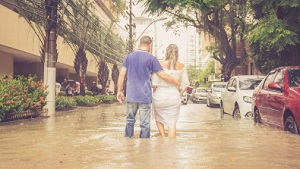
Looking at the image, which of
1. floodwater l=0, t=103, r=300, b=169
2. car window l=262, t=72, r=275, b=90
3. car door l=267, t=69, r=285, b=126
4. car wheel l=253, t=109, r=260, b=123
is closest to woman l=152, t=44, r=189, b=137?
floodwater l=0, t=103, r=300, b=169

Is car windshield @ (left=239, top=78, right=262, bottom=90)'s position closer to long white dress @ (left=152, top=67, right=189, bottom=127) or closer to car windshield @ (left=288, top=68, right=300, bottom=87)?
car windshield @ (left=288, top=68, right=300, bottom=87)

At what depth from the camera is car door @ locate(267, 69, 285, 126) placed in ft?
30.5

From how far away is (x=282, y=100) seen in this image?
9148 mm

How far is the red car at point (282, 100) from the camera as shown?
28.2 feet

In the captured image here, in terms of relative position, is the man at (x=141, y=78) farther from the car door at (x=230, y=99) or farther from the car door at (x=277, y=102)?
the car door at (x=230, y=99)

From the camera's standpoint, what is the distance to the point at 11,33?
993 inches

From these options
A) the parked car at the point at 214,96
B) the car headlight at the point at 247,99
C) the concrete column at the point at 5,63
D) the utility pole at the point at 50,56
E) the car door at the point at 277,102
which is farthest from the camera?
the concrete column at the point at 5,63

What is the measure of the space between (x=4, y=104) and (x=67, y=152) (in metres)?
6.81

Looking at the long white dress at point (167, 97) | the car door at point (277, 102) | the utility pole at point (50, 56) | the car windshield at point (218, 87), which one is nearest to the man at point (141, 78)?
the long white dress at point (167, 97)

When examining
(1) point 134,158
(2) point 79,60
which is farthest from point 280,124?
(2) point 79,60

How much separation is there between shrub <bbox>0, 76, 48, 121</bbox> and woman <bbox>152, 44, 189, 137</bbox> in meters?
5.84

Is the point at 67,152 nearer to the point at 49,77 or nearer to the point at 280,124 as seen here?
the point at 280,124

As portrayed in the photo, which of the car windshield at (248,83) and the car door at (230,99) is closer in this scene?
the car windshield at (248,83)

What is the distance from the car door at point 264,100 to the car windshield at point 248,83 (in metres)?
3.56
